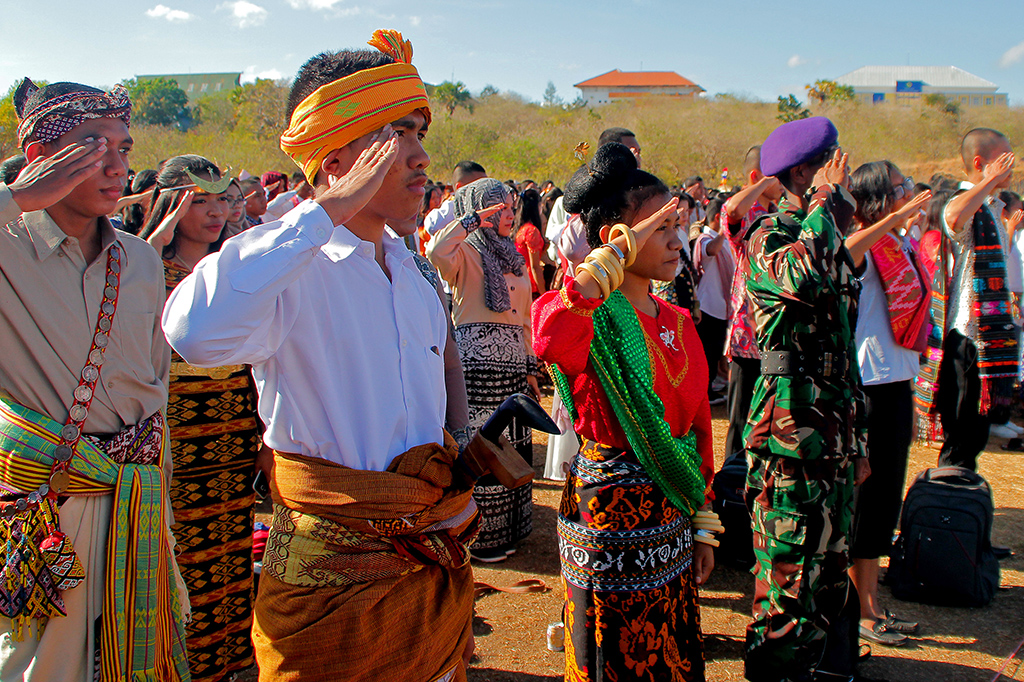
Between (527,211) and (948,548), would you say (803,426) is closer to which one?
(948,548)

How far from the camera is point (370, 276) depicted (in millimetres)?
1739

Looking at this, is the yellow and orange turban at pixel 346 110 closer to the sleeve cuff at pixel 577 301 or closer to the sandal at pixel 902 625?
the sleeve cuff at pixel 577 301

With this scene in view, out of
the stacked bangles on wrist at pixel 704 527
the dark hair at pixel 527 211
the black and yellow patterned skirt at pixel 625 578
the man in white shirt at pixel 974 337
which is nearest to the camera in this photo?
the black and yellow patterned skirt at pixel 625 578

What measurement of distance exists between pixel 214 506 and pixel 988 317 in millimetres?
4874

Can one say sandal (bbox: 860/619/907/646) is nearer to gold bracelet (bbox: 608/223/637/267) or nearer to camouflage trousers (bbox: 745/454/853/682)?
camouflage trousers (bbox: 745/454/853/682)

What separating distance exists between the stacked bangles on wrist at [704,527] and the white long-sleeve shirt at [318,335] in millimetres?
1205

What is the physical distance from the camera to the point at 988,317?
4.89 m

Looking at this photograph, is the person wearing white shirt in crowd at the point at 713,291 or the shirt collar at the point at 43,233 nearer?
the shirt collar at the point at 43,233

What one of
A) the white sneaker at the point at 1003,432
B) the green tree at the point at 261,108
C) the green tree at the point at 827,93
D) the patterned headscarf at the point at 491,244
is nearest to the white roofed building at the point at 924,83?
the green tree at the point at 827,93

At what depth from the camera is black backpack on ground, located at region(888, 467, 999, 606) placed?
3.85m

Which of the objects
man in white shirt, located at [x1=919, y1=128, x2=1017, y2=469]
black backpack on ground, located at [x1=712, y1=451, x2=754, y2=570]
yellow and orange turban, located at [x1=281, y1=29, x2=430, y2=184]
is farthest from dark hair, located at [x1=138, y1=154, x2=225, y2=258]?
man in white shirt, located at [x1=919, y1=128, x2=1017, y2=469]

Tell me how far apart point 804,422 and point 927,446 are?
15.6 feet

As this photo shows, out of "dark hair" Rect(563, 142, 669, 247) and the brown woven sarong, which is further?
"dark hair" Rect(563, 142, 669, 247)

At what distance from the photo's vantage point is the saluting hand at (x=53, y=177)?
6.20 ft
